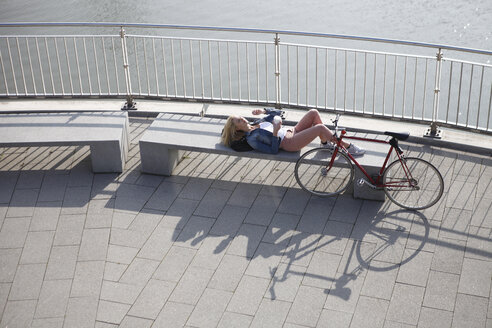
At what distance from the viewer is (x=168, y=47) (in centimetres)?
1908

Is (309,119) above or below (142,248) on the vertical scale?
above

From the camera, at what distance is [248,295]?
674 cm

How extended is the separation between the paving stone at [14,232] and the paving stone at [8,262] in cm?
11

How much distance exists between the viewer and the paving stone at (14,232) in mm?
7617

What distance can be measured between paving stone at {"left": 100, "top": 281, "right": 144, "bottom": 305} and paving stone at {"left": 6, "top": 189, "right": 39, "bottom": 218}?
1.79 m

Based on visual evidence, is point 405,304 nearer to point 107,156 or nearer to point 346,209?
point 346,209

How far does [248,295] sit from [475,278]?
227 cm

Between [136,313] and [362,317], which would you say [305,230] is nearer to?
[362,317]

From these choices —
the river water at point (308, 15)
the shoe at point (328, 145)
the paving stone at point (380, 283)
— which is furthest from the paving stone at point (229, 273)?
the river water at point (308, 15)

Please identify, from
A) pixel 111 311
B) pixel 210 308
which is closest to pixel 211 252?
pixel 210 308

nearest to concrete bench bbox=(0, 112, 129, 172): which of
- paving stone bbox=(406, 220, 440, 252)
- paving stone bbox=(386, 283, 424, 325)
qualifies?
paving stone bbox=(406, 220, 440, 252)

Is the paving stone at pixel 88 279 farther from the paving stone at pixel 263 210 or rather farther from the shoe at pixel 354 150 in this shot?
the shoe at pixel 354 150

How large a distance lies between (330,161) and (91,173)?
3.13 m

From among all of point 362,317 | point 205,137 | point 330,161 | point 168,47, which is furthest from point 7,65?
point 362,317
